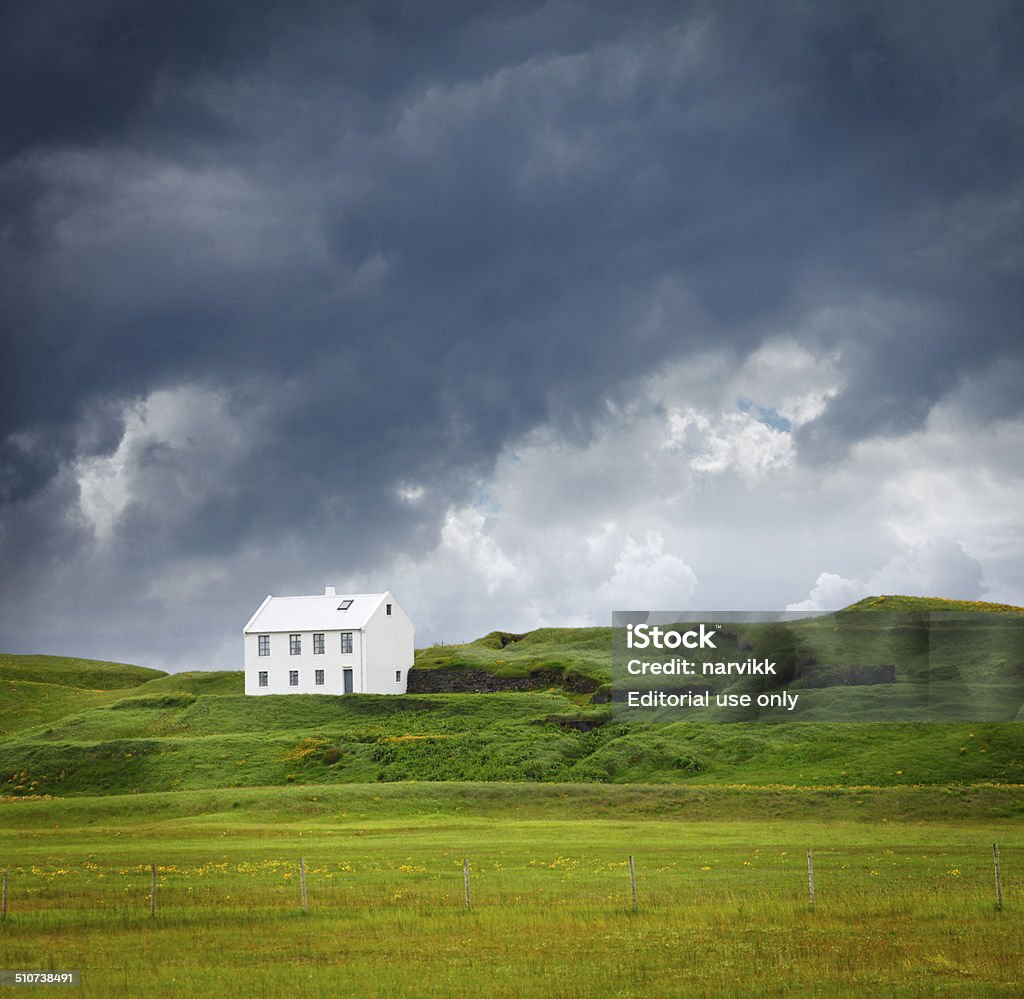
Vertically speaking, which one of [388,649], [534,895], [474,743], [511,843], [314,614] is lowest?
[511,843]

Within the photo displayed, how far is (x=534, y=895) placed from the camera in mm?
32656

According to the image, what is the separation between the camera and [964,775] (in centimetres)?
5909

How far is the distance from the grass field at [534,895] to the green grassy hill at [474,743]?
684 centimetres

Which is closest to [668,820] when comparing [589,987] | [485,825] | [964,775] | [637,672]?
[485,825]

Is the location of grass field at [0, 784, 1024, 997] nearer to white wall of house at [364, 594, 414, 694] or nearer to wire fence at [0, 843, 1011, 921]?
wire fence at [0, 843, 1011, 921]

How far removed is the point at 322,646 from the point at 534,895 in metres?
64.4

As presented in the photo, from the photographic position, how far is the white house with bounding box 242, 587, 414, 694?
308 feet

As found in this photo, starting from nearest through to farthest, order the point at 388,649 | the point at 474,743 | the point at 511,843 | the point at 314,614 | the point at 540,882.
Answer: the point at 540,882, the point at 511,843, the point at 474,743, the point at 314,614, the point at 388,649

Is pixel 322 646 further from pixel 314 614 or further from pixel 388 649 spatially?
pixel 388 649

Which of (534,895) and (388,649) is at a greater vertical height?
(388,649)

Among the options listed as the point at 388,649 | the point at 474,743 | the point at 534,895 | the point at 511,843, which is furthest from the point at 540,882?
the point at 388,649

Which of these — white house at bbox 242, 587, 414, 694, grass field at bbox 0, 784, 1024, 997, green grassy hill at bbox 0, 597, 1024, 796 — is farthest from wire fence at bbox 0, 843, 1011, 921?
white house at bbox 242, 587, 414, 694

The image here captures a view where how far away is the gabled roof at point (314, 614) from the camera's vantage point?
94.8 m

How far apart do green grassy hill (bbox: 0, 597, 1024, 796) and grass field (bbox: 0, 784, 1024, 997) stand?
269 inches
